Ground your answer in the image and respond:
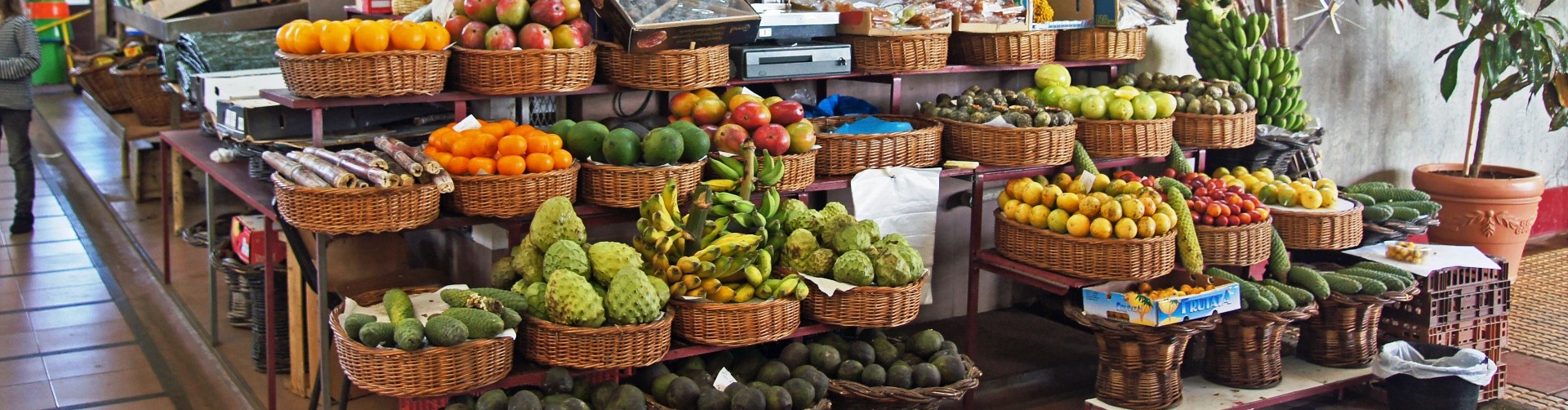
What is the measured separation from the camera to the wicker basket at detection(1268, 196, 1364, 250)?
4512 millimetres

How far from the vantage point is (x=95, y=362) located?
4707mm

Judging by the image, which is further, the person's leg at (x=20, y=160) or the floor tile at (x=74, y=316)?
the person's leg at (x=20, y=160)

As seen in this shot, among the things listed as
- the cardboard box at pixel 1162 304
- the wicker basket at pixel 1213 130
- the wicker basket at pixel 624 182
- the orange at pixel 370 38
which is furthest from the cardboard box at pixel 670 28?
the wicker basket at pixel 1213 130

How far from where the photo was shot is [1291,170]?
5375mm

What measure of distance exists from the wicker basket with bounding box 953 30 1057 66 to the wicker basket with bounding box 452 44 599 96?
1.58 meters

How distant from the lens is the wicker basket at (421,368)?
3006mm

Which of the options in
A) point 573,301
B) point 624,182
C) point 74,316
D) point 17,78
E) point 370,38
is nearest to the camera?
point 573,301

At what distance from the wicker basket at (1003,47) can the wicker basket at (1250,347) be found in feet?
3.84

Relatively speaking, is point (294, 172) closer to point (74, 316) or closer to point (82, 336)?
point (82, 336)

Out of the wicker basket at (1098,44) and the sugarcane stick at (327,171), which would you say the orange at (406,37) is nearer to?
the sugarcane stick at (327,171)

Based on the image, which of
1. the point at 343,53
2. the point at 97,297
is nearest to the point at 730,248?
the point at 343,53

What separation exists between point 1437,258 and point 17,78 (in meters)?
6.37

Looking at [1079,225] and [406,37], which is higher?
[406,37]

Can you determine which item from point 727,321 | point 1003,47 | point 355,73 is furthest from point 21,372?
point 1003,47
